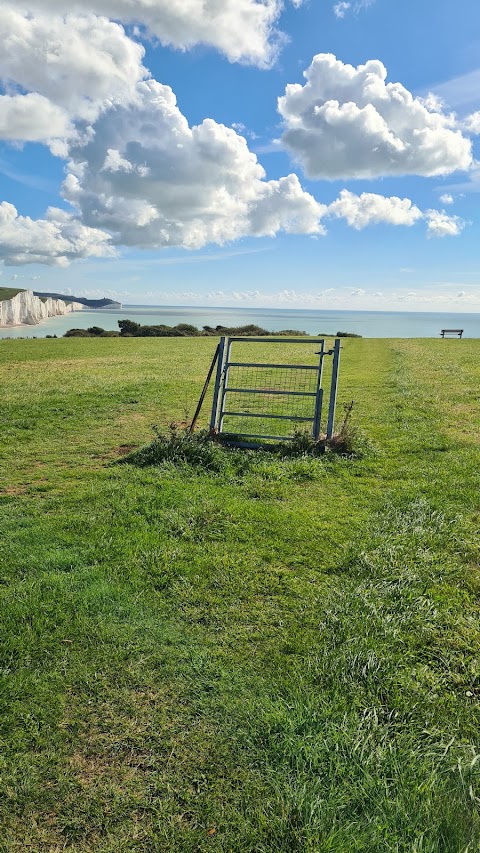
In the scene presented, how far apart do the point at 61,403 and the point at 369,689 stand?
41.5ft

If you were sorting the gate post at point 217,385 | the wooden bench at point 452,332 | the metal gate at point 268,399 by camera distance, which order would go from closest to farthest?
1. the metal gate at point 268,399
2. the gate post at point 217,385
3. the wooden bench at point 452,332

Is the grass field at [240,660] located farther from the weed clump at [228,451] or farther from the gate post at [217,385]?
the gate post at [217,385]

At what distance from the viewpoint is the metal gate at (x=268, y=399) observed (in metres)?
9.30

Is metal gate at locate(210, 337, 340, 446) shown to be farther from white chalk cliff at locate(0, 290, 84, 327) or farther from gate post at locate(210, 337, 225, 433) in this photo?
white chalk cliff at locate(0, 290, 84, 327)

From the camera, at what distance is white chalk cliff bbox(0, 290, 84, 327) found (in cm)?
7700

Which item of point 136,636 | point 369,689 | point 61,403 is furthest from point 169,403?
point 369,689

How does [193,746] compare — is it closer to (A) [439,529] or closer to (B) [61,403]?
(A) [439,529]

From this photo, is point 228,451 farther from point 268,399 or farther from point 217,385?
point 268,399

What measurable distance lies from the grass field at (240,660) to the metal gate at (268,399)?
5.24 ft

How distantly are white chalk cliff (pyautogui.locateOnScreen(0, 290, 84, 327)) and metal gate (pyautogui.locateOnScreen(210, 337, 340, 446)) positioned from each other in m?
62.3

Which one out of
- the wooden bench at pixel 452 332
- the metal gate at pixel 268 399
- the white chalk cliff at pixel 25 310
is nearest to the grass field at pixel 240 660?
the metal gate at pixel 268 399

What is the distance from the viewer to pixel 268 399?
16078mm

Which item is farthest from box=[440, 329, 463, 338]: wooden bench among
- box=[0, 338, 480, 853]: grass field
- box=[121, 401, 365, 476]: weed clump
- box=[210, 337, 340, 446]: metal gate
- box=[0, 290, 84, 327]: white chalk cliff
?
box=[0, 290, 84, 327]: white chalk cliff

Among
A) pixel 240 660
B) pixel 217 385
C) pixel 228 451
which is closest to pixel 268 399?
pixel 217 385
